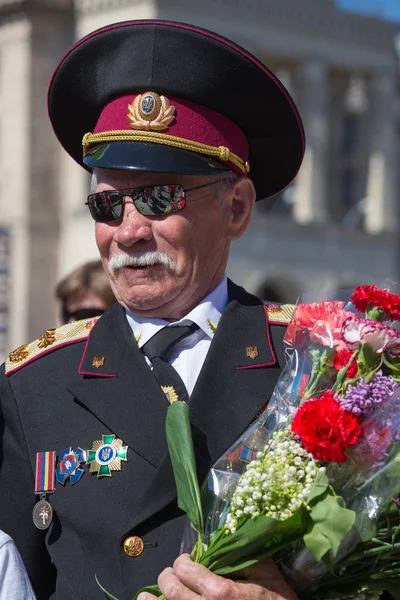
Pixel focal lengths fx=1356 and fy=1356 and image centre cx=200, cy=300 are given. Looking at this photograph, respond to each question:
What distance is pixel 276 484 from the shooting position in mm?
2680

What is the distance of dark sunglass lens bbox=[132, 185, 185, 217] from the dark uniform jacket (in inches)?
14.1

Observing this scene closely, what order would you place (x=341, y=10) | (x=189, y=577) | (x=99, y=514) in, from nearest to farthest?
(x=189, y=577)
(x=99, y=514)
(x=341, y=10)

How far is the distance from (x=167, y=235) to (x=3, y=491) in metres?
0.75

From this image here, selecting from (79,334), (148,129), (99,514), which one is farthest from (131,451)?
(148,129)

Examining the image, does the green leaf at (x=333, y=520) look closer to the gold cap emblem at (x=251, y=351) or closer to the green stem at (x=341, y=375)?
the green stem at (x=341, y=375)

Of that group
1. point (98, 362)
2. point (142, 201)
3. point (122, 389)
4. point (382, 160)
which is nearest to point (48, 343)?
point (98, 362)

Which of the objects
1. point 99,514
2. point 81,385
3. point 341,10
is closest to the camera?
point 99,514

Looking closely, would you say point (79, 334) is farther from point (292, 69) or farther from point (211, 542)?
point (292, 69)

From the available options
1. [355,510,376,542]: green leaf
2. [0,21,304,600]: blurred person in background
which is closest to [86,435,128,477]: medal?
[0,21,304,600]: blurred person in background

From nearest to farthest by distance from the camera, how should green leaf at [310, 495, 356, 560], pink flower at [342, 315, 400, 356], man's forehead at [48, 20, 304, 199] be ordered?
1. green leaf at [310, 495, 356, 560]
2. pink flower at [342, 315, 400, 356]
3. man's forehead at [48, 20, 304, 199]

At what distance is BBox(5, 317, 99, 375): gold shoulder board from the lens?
3598 mm

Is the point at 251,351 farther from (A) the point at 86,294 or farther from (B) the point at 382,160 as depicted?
(B) the point at 382,160

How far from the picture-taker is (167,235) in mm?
3336

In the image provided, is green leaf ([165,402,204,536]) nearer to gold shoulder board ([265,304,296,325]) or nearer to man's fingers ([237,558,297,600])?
man's fingers ([237,558,297,600])
